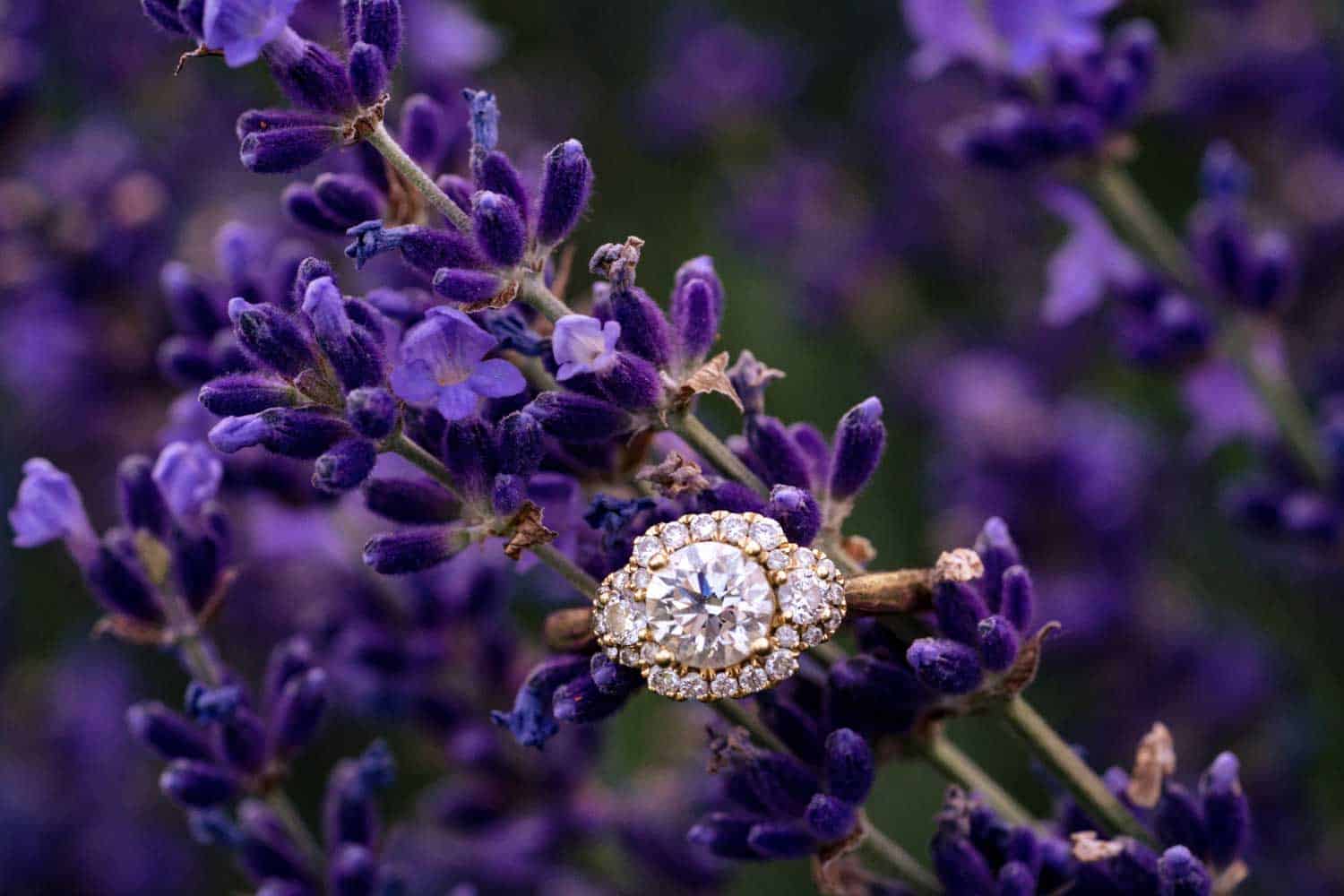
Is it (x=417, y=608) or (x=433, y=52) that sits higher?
(x=433, y=52)

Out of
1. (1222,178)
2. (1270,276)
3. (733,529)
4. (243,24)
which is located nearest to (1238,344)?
(1270,276)

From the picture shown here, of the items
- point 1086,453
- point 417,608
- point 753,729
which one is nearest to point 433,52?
point 417,608

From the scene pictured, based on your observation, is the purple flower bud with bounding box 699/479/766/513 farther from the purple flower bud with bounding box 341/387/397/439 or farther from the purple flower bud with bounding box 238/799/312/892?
the purple flower bud with bounding box 238/799/312/892

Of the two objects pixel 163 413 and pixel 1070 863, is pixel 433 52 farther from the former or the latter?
pixel 1070 863

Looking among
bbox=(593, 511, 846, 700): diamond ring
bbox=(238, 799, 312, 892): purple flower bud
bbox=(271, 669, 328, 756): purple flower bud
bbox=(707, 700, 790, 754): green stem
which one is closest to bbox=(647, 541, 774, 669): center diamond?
bbox=(593, 511, 846, 700): diamond ring

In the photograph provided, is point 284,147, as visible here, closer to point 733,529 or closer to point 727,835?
point 733,529

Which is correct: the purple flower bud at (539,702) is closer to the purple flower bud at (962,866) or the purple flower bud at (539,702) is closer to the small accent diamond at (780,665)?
the small accent diamond at (780,665)
